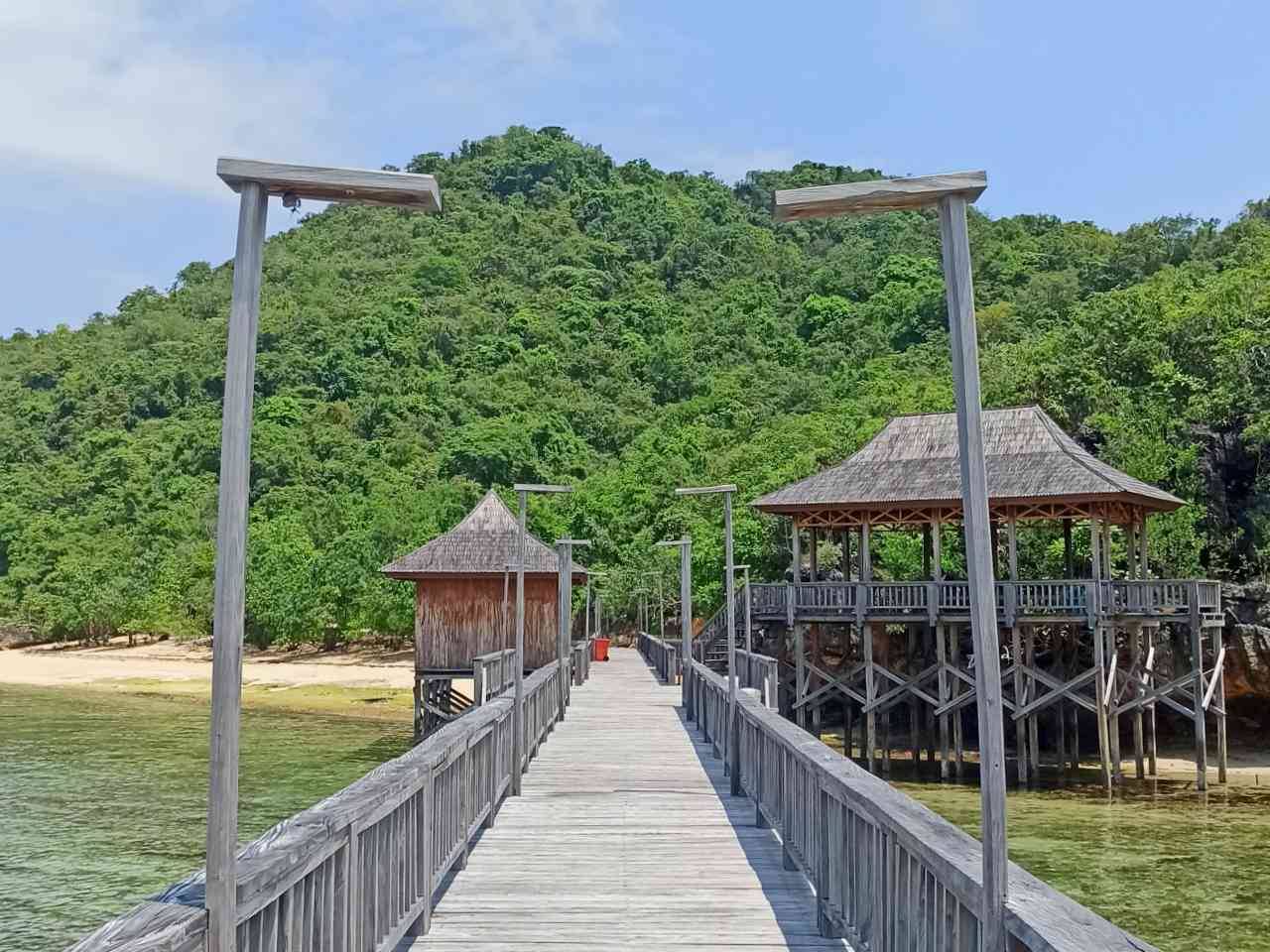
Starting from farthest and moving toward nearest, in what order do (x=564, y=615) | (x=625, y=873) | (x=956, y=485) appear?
(x=956, y=485), (x=564, y=615), (x=625, y=873)

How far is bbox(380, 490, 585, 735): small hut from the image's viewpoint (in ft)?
95.8

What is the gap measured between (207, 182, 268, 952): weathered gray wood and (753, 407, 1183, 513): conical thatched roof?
21751mm

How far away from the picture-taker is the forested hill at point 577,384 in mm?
42719

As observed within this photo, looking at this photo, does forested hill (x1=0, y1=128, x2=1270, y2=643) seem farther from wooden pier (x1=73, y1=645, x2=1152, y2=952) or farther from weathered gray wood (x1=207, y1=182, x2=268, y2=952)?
weathered gray wood (x1=207, y1=182, x2=268, y2=952)

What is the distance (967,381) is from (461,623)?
84.7 feet

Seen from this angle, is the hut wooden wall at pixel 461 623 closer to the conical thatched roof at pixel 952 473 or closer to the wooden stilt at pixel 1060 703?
the conical thatched roof at pixel 952 473

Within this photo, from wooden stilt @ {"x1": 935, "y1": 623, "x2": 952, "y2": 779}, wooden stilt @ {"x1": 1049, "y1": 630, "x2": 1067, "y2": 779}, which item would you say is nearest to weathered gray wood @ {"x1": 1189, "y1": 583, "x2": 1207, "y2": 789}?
wooden stilt @ {"x1": 1049, "y1": 630, "x2": 1067, "y2": 779}

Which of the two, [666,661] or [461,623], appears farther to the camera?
[666,661]

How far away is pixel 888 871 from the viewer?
527 centimetres

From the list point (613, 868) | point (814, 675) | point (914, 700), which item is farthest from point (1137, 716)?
point (613, 868)

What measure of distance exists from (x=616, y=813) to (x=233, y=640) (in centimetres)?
734

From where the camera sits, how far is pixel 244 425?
4.22m

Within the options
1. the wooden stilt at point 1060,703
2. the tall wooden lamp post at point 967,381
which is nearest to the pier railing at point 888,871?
the tall wooden lamp post at point 967,381

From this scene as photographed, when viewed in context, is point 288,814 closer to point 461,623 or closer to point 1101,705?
point 461,623
